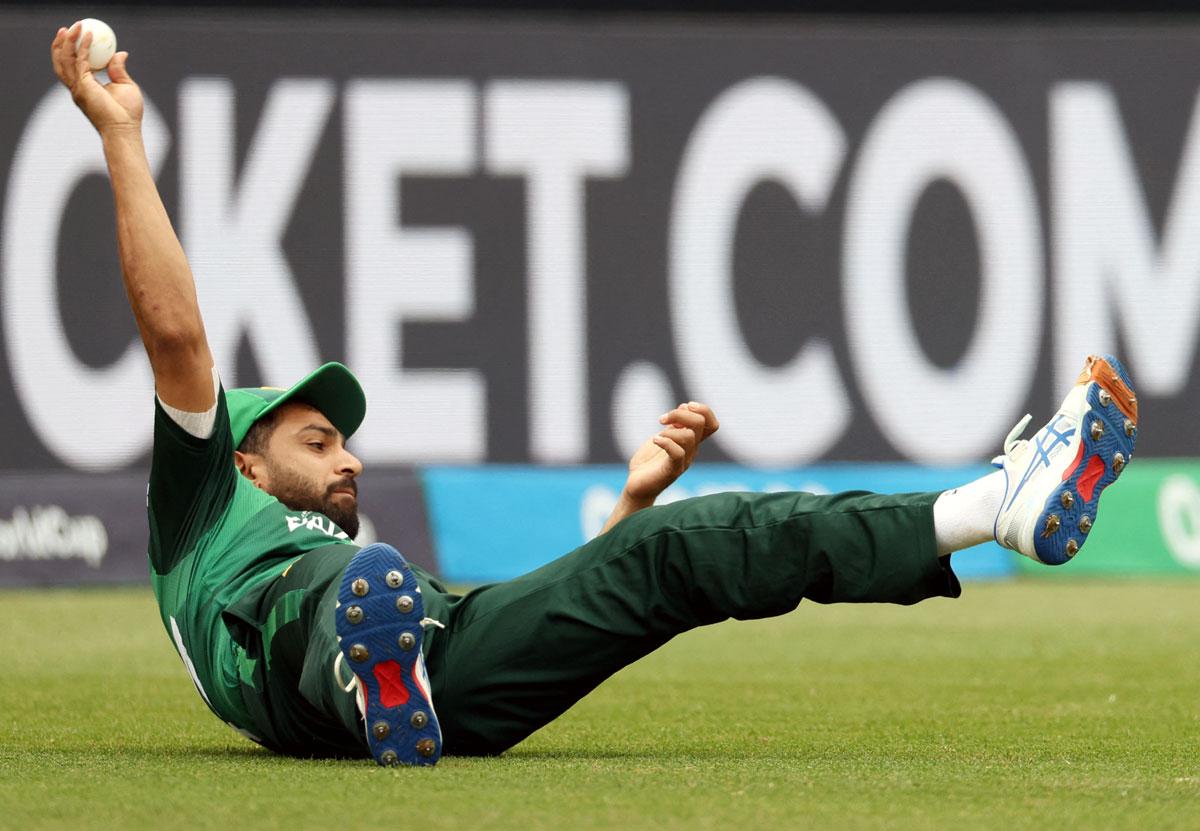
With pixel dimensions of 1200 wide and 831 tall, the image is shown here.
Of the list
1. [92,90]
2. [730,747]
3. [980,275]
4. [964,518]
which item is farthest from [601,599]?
[980,275]

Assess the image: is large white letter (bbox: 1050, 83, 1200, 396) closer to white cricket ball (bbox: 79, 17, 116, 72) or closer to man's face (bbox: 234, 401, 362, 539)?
man's face (bbox: 234, 401, 362, 539)

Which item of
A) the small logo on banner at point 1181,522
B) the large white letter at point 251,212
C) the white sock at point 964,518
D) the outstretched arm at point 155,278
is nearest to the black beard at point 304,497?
the outstretched arm at point 155,278

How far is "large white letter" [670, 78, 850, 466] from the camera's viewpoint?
1073cm

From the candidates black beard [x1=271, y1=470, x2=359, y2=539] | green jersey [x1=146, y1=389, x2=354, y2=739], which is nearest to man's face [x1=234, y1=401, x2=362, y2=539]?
black beard [x1=271, y1=470, x2=359, y2=539]

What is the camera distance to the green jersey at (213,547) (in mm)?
3570

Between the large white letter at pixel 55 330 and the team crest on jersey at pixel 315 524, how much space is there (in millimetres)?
6567

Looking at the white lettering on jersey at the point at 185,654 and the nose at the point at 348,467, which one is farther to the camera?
the nose at the point at 348,467

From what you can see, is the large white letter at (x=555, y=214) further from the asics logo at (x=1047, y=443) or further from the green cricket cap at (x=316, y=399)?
the asics logo at (x=1047, y=443)

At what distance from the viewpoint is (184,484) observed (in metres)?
3.61

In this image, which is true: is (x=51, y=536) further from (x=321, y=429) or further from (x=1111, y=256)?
(x=321, y=429)

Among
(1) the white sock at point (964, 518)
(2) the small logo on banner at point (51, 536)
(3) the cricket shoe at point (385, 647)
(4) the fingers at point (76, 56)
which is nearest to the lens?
(3) the cricket shoe at point (385, 647)

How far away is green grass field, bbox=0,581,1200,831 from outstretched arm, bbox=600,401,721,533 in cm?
50

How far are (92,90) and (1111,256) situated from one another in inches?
326

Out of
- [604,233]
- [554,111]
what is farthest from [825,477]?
[554,111]
